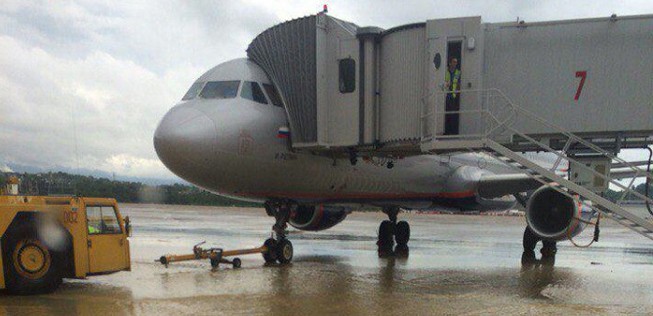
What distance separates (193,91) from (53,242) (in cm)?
392

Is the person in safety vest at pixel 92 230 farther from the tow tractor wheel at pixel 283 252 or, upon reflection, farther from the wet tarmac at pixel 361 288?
the tow tractor wheel at pixel 283 252

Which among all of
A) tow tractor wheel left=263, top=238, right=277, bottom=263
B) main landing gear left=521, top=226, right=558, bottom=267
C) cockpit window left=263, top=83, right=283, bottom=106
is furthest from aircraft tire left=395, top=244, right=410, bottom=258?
cockpit window left=263, top=83, right=283, bottom=106

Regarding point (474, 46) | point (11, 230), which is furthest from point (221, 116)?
point (474, 46)

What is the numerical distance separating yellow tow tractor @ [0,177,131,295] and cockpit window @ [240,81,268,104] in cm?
325

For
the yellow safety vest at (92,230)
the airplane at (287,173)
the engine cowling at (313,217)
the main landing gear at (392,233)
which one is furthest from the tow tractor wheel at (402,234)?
the yellow safety vest at (92,230)

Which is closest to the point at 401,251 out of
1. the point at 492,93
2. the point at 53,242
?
the point at 492,93

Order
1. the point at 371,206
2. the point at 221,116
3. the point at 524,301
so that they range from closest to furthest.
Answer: the point at 524,301
the point at 221,116
the point at 371,206

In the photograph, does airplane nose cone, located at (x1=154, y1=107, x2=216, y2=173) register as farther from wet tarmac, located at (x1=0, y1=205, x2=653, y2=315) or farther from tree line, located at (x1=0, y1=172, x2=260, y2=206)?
wet tarmac, located at (x1=0, y1=205, x2=653, y2=315)

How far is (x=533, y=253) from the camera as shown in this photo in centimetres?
1689

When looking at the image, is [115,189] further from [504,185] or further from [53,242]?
[53,242]

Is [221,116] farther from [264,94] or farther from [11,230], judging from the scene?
[11,230]

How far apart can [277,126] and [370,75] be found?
2.03m

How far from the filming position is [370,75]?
11.0 metres

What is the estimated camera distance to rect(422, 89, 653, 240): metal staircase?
8727 millimetres
